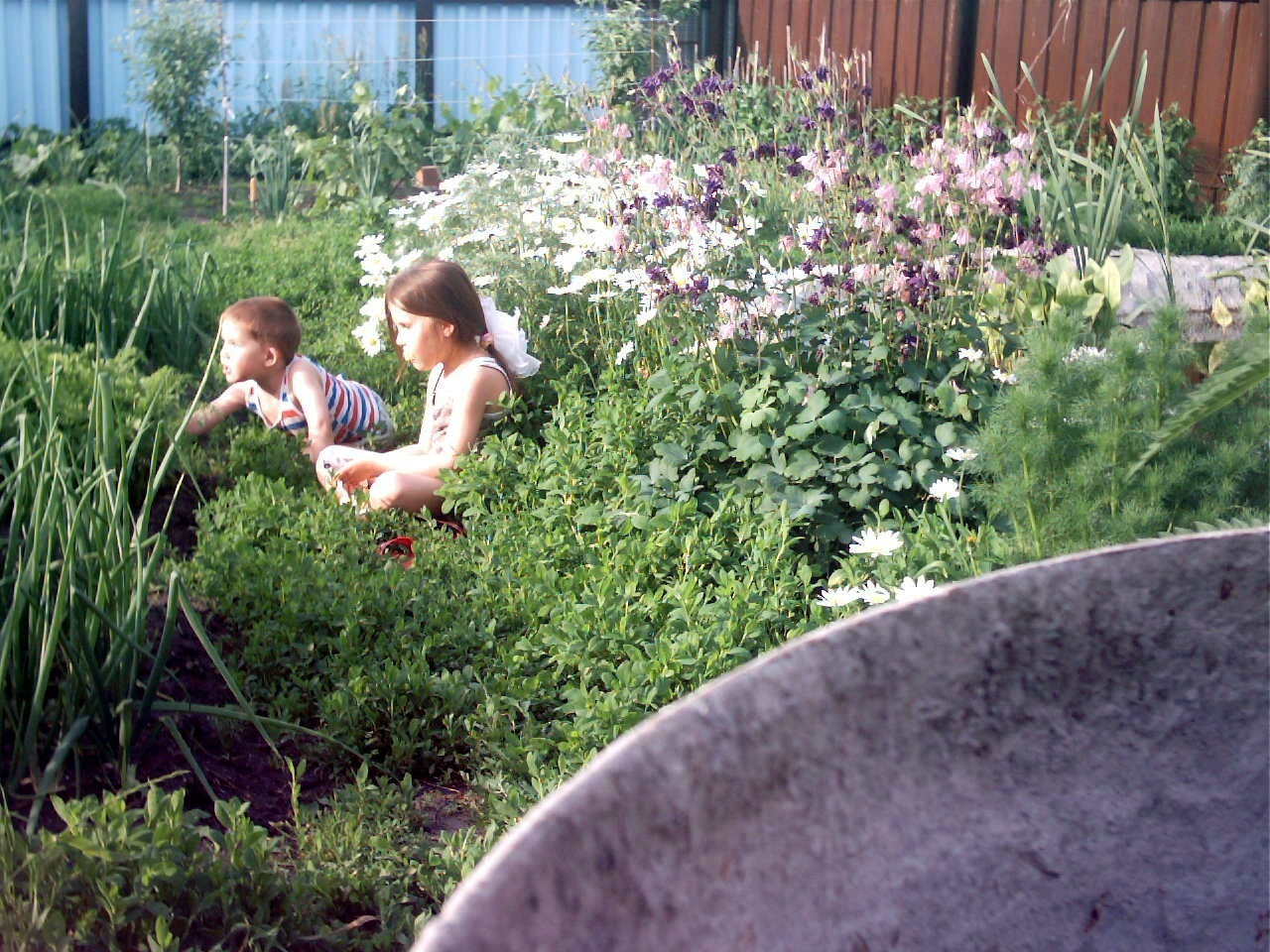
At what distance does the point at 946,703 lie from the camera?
0.71 metres

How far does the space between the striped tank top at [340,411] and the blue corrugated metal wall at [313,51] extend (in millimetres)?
6174

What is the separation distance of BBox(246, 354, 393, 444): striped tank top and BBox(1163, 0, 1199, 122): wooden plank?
596 cm

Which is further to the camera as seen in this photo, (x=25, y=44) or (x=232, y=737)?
(x=25, y=44)

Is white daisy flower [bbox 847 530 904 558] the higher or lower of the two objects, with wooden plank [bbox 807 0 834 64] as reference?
lower

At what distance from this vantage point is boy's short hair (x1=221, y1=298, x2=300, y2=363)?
440 cm

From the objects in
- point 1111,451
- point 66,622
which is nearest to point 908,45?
point 1111,451

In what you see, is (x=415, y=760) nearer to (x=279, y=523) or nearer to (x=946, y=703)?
(x=279, y=523)

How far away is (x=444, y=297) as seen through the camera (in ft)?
14.0

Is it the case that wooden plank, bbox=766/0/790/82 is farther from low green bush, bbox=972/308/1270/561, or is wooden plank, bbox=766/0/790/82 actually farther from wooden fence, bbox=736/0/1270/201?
low green bush, bbox=972/308/1270/561

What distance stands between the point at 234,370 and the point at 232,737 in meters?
2.12

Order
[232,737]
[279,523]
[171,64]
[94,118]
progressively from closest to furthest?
[232,737]
[279,523]
[171,64]
[94,118]

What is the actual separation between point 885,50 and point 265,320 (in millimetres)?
7183

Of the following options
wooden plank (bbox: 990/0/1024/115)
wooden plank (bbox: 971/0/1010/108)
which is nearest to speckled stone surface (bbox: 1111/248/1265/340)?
wooden plank (bbox: 990/0/1024/115)

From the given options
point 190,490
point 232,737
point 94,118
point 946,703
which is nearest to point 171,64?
point 94,118
